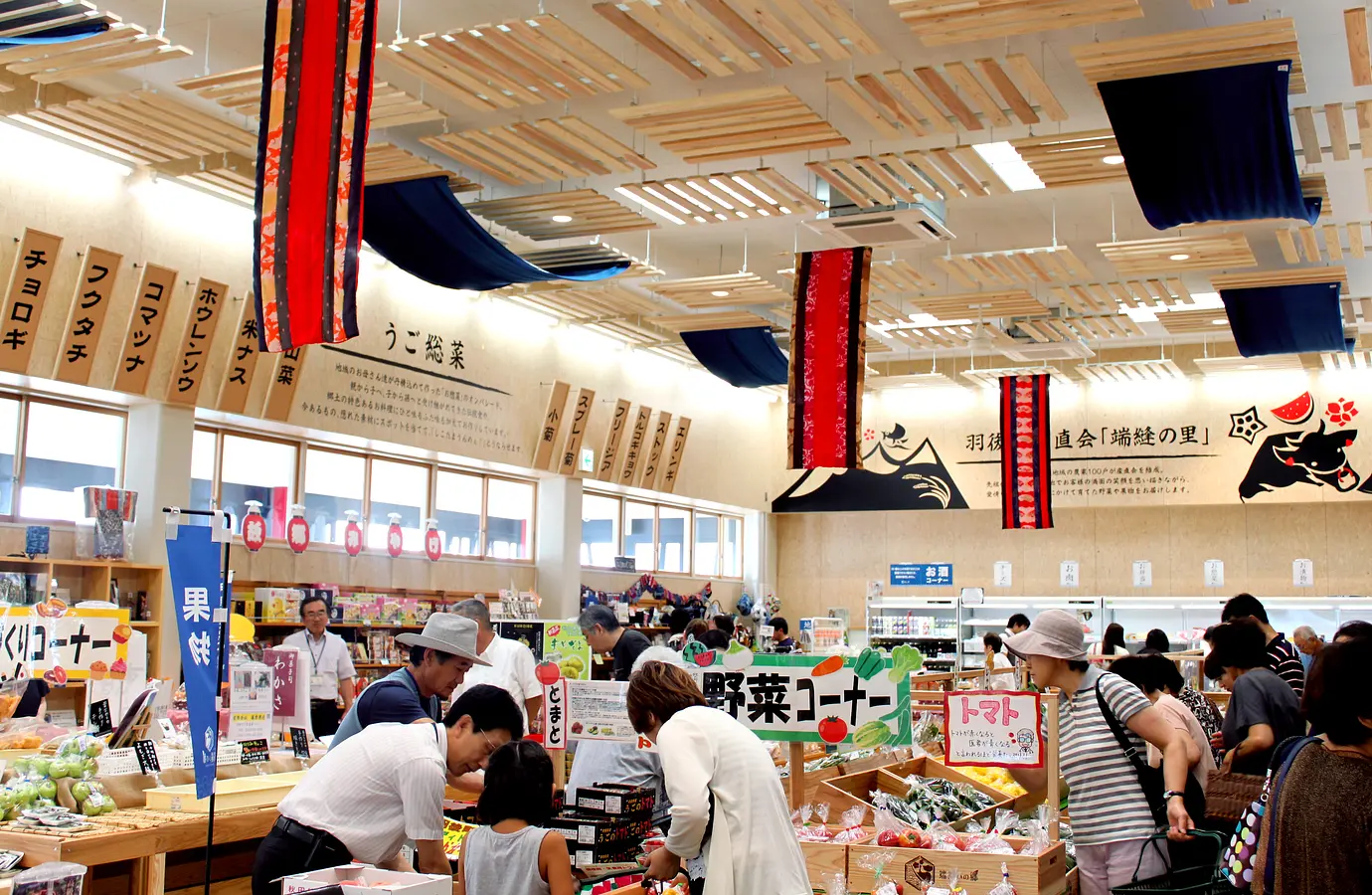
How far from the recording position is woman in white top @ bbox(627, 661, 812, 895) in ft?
11.9

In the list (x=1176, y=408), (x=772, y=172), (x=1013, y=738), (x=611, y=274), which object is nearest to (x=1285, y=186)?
(x=772, y=172)

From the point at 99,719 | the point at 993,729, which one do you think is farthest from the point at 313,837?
the point at 99,719

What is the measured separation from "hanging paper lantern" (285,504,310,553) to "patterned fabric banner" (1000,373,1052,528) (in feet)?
24.0

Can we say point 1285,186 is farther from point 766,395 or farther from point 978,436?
point 766,395

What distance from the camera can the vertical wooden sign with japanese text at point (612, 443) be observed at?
14.5 m

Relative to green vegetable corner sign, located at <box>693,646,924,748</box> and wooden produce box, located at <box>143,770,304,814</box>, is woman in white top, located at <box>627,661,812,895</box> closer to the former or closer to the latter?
green vegetable corner sign, located at <box>693,646,924,748</box>

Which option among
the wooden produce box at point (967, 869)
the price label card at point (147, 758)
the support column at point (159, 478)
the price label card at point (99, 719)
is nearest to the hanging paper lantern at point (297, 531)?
the support column at point (159, 478)

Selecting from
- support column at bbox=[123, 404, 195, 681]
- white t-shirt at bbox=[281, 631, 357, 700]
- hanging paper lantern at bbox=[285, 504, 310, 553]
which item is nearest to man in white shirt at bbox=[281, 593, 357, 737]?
white t-shirt at bbox=[281, 631, 357, 700]

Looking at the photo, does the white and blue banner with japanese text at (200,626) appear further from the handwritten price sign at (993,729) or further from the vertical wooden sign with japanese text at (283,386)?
the vertical wooden sign with japanese text at (283,386)

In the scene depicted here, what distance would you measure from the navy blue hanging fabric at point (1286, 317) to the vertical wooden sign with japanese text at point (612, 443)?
20.1 feet

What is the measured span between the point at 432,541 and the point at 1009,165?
6069 millimetres

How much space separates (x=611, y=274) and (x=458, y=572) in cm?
379

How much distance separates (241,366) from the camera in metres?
9.83

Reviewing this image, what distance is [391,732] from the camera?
3740 millimetres
